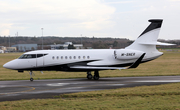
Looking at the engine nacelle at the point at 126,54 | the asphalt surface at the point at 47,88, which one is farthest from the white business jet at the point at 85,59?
the asphalt surface at the point at 47,88

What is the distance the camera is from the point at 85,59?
28328mm

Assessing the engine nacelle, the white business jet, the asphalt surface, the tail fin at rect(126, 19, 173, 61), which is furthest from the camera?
the tail fin at rect(126, 19, 173, 61)

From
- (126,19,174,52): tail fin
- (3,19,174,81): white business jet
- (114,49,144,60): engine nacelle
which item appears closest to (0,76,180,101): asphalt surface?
(3,19,174,81): white business jet

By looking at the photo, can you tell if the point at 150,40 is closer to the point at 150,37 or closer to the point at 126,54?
the point at 150,37

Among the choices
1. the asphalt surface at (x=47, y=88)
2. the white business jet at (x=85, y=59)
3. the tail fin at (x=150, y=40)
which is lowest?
the asphalt surface at (x=47, y=88)

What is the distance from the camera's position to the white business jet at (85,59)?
28000mm

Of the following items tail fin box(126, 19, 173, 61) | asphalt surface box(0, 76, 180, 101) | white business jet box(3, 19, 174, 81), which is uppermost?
tail fin box(126, 19, 173, 61)

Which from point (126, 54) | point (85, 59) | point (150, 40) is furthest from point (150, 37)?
point (85, 59)

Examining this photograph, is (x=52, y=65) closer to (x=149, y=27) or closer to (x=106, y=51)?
(x=106, y=51)

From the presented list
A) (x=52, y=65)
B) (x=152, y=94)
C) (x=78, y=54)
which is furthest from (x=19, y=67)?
(x=152, y=94)

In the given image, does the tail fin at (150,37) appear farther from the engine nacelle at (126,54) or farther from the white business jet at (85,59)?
the engine nacelle at (126,54)

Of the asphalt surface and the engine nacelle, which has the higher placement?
the engine nacelle

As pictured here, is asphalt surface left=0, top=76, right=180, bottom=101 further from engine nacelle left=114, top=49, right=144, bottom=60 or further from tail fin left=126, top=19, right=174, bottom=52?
tail fin left=126, top=19, right=174, bottom=52

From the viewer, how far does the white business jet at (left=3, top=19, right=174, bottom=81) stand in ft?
91.9
